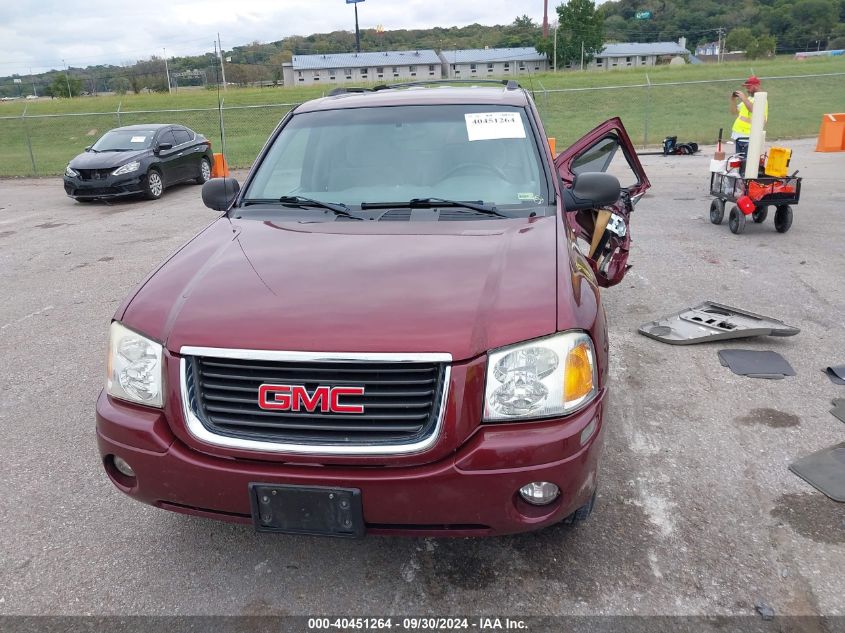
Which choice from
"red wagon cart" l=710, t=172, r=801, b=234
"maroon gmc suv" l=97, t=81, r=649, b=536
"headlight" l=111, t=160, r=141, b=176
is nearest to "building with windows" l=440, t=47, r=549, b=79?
"headlight" l=111, t=160, r=141, b=176

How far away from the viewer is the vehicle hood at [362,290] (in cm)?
233

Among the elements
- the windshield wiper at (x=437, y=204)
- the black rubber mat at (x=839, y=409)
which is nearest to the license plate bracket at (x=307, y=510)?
the windshield wiper at (x=437, y=204)

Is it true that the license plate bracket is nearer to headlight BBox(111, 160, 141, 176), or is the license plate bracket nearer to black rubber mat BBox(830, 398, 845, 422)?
black rubber mat BBox(830, 398, 845, 422)

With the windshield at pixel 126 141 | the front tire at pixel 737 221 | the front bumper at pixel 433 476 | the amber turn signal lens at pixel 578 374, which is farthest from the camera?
the windshield at pixel 126 141

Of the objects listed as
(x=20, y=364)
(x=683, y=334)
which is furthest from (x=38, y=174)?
(x=683, y=334)

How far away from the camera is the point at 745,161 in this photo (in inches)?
360

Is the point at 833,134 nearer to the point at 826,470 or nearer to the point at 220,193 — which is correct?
the point at 826,470

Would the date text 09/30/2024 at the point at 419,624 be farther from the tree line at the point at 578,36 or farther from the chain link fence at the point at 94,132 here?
the tree line at the point at 578,36

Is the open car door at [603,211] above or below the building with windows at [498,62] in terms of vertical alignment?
below

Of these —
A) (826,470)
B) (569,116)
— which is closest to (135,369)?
(826,470)

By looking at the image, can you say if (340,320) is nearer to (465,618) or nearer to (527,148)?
(465,618)

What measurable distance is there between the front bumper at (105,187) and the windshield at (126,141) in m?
0.97

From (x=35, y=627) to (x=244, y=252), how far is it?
1.63 metres

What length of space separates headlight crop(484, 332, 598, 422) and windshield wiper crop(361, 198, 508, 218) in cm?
118
